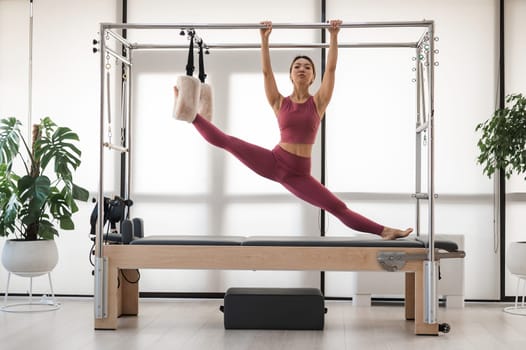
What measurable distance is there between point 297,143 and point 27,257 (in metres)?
2.00

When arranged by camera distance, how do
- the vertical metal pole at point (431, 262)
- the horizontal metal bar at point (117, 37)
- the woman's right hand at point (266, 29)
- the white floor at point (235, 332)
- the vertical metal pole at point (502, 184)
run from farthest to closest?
the vertical metal pole at point (502, 184) < the horizontal metal bar at point (117, 37) < the woman's right hand at point (266, 29) < the vertical metal pole at point (431, 262) < the white floor at point (235, 332)

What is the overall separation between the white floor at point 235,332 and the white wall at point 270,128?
692 millimetres

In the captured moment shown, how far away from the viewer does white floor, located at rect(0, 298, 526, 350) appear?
4.02m

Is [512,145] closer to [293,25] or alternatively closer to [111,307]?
[293,25]

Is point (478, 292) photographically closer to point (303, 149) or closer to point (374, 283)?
point (374, 283)

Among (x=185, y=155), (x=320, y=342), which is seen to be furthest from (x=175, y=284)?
(x=320, y=342)

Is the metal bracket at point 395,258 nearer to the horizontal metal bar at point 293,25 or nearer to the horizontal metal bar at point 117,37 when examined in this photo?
the horizontal metal bar at point 293,25

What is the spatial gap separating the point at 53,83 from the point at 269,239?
2637 millimetres

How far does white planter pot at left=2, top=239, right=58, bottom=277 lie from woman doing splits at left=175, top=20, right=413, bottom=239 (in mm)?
1507

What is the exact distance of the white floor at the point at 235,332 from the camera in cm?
402

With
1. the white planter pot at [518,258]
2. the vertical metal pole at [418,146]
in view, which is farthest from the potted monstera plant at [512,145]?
the vertical metal pole at [418,146]

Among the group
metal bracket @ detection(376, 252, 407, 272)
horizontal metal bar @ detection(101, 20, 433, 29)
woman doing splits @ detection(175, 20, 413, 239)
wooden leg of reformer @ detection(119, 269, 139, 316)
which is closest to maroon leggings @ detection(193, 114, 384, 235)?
woman doing splits @ detection(175, 20, 413, 239)

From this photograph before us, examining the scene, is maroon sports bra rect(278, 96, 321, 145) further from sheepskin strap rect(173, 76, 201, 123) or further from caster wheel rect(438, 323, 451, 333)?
caster wheel rect(438, 323, 451, 333)

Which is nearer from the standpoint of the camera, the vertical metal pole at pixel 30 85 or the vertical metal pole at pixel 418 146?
the vertical metal pole at pixel 418 146
